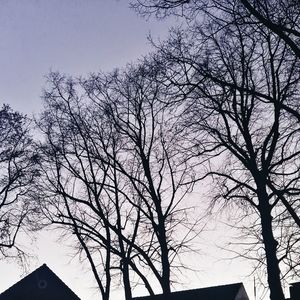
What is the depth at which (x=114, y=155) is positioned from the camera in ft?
59.5

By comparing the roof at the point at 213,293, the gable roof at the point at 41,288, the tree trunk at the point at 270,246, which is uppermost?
the gable roof at the point at 41,288

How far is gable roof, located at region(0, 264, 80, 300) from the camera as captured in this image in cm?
3272

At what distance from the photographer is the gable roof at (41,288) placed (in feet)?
107

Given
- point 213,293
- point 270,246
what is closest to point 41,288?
point 213,293

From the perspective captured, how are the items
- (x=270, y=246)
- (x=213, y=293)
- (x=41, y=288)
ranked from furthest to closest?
(x=213, y=293), (x=41, y=288), (x=270, y=246)

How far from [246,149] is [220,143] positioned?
35.0 inches

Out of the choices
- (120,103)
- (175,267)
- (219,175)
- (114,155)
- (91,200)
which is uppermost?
(120,103)

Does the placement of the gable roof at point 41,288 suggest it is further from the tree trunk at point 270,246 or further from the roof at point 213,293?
the tree trunk at point 270,246

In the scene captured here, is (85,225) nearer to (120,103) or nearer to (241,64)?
(120,103)

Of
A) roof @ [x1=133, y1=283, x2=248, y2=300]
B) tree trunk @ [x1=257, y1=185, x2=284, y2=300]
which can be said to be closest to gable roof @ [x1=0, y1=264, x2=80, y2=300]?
roof @ [x1=133, y1=283, x2=248, y2=300]

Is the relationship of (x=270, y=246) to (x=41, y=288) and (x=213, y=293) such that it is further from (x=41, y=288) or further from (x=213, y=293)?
(x=213, y=293)

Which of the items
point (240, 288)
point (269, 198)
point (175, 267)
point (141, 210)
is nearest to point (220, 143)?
point (269, 198)

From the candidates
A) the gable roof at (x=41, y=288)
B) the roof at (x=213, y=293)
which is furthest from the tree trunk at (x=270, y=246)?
the roof at (x=213, y=293)

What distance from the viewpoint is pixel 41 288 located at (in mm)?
33125
